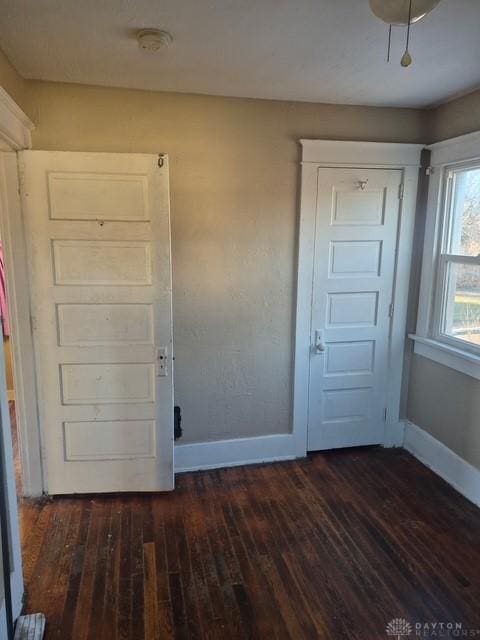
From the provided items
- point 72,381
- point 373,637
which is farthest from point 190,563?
point 72,381

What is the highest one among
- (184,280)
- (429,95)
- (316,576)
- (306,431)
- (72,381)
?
(429,95)

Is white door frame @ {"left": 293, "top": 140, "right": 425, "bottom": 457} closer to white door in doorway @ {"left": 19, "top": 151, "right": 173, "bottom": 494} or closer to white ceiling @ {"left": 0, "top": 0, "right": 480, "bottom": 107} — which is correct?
white ceiling @ {"left": 0, "top": 0, "right": 480, "bottom": 107}

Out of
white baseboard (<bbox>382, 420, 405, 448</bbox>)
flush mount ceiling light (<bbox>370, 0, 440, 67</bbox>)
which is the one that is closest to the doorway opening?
flush mount ceiling light (<bbox>370, 0, 440, 67</bbox>)

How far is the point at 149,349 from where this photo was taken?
2703 millimetres

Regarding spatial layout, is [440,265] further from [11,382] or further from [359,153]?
[11,382]

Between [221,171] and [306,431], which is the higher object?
[221,171]

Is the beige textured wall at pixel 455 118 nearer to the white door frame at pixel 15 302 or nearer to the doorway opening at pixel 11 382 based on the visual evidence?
the white door frame at pixel 15 302

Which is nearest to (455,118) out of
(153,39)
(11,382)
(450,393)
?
(450,393)

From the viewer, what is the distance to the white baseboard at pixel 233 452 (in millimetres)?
3104

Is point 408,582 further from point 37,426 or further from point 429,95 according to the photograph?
point 429,95

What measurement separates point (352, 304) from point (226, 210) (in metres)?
1.14

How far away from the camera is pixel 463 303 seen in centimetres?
→ 296

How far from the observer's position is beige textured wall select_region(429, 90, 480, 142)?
2689mm

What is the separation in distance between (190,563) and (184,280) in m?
1.65
